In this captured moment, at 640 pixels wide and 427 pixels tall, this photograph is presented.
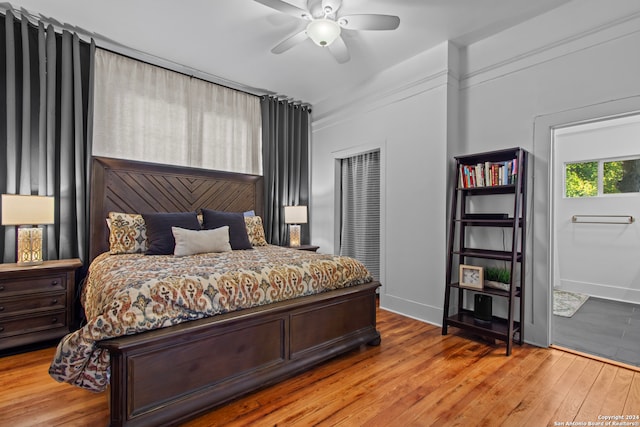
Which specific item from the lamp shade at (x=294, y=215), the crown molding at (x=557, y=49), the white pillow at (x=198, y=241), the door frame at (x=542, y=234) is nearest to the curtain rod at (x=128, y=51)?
the lamp shade at (x=294, y=215)

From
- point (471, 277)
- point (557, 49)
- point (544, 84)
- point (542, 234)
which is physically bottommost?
point (471, 277)

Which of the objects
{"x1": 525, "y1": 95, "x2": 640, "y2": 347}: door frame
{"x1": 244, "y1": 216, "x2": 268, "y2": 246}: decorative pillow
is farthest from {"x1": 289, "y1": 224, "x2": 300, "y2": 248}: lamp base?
Result: {"x1": 525, "y1": 95, "x2": 640, "y2": 347}: door frame

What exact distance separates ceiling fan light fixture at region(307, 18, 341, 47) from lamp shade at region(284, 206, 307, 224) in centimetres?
232

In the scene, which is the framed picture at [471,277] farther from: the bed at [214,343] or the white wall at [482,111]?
the bed at [214,343]

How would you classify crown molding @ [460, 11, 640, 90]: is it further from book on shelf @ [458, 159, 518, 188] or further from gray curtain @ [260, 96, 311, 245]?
gray curtain @ [260, 96, 311, 245]

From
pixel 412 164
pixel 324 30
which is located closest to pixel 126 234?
pixel 324 30

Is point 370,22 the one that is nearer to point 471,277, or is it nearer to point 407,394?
point 471,277

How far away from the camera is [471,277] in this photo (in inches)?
113

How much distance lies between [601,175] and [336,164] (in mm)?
3747

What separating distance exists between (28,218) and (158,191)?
1213mm

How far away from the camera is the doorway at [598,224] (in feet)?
13.2

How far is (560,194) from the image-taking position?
15.9 feet

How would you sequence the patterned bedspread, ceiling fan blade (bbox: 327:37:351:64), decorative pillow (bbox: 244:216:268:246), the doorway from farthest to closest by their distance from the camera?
the doorway
decorative pillow (bbox: 244:216:268:246)
ceiling fan blade (bbox: 327:37:351:64)
the patterned bedspread

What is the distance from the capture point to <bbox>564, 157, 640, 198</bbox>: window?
4188mm
